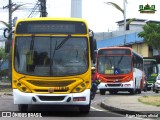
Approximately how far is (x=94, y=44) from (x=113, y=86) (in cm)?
1631

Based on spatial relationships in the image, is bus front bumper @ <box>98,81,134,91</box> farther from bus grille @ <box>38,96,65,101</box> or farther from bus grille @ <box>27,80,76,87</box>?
bus grille @ <box>38,96,65,101</box>

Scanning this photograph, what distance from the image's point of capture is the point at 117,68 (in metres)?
31.9

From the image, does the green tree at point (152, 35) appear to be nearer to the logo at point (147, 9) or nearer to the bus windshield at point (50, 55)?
the logo at point (147, 9)

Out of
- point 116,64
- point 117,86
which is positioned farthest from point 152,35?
point 117,86

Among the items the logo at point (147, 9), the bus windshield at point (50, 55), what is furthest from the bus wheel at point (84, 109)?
the logo at point (147, 9)

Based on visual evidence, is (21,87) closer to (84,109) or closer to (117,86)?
(84,109)

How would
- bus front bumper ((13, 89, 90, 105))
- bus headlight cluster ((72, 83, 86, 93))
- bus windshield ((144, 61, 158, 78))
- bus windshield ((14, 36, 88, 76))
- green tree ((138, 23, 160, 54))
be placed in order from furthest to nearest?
green tree ((138, 23, 160, 54))
bus windshield ((144, 61, 158, 78))
bus windshield ((14, 36, 88, 76))
bus headlight cluster ((72, 83, 86, 93))
bus front bumper ((13, 89, 90, 105))

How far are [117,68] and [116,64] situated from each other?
0.29 meters

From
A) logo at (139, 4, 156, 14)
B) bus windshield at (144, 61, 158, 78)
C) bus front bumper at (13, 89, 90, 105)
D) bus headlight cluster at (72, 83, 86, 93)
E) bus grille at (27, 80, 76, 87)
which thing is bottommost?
bus windshield at (144, 61, 158, 78)

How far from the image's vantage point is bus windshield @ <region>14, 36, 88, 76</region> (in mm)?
15469

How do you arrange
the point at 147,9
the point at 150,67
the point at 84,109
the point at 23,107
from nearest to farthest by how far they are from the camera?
the point at 23,107, the point at 84,109, the point at 147,9, the point at 150,67

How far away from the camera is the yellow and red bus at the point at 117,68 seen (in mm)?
31734

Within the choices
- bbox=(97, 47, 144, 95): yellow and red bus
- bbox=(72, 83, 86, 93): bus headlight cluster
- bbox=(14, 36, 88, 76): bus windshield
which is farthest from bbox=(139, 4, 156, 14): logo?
bbox=(72, 83, 86, 93): bus headlight cluster

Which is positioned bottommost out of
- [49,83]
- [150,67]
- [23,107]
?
[150,67]
